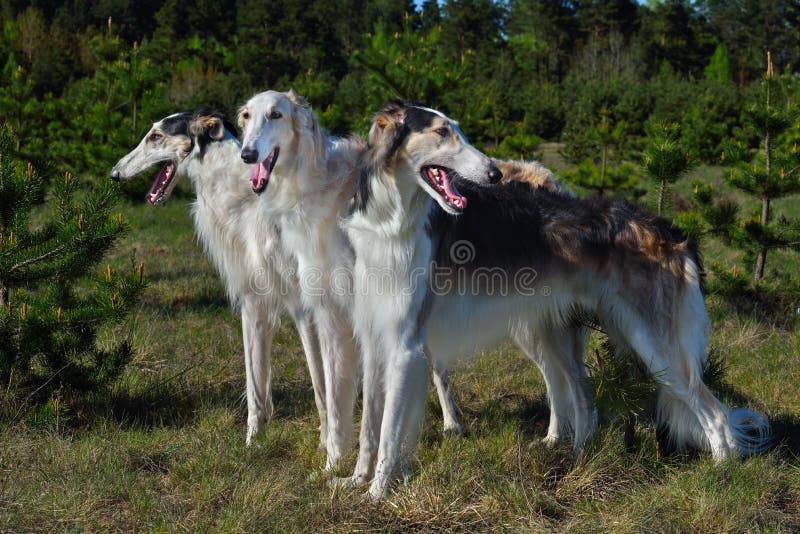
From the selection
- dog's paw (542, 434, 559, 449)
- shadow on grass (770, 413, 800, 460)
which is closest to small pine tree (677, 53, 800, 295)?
shadow on grass (770, 413, 800, 460)

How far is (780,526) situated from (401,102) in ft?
8.89

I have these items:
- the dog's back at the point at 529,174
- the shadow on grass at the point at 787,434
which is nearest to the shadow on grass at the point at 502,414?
the shadow on grass at the point at 787,434

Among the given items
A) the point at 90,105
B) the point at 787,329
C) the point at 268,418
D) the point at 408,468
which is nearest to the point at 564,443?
the point at 408,468

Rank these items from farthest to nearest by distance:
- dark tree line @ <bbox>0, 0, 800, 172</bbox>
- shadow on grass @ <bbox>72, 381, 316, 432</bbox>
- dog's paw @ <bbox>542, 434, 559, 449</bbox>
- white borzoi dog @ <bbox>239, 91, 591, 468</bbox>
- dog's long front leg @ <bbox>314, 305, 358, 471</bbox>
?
dark tree line @ <bbox>0, 0, 800, 172</bbox>, shadow on grass @ <bbox>72, 381, 316, 432</bbox>, dog's paw @ <bbox>542, 434, 559, 449</bbox>, dog's long front leg @ <bbox>314, 305, 358, 471</bbox>, white borzoi dog @ <bbox>239, 91, 591, 468</bbox>

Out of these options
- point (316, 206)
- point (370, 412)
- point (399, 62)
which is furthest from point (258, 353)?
point (399, 62)

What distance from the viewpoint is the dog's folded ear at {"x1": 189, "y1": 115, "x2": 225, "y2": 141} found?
498cm

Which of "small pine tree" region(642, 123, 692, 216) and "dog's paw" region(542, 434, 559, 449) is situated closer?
"dog's paw" region(542, 434, 559, 449)

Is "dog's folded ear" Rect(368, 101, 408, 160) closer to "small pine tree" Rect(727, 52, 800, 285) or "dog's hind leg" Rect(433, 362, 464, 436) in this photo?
"dog's hind leg" Rect(433, 362, 464, 436)

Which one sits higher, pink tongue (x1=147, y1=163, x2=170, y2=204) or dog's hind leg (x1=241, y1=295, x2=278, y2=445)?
pink tongue (x1=147, y1=163, x2=170, y2=204)

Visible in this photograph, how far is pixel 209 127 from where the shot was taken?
4.99 m

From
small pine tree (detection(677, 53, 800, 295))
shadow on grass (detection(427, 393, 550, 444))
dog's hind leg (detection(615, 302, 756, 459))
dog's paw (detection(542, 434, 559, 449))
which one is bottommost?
shadow on grass (detection(427, 393, 550, 444))

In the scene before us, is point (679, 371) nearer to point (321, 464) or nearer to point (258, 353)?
point (321, 464)

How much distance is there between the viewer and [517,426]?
4773 millimetres

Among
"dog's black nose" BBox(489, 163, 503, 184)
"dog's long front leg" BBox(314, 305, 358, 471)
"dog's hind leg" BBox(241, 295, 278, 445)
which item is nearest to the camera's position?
"dog's black nose" BBox(489, 163, 503, 184)
